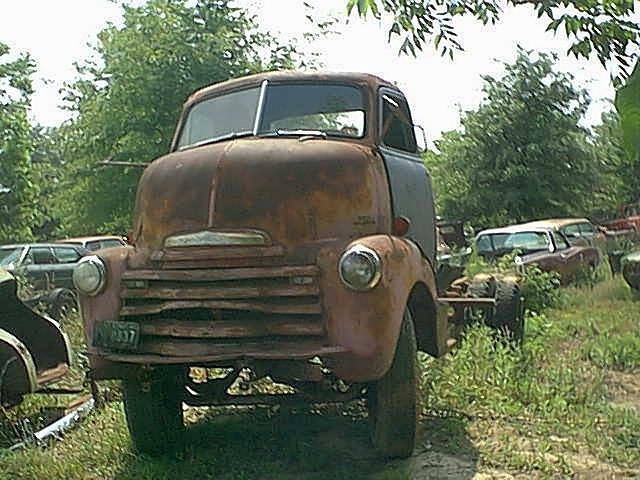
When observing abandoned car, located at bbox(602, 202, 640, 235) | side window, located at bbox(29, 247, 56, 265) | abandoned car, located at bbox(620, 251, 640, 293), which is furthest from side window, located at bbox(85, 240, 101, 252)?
abandoned car, located at bbox(602, 202, 640, 235)

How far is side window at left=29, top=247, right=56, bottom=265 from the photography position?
18.0 metres

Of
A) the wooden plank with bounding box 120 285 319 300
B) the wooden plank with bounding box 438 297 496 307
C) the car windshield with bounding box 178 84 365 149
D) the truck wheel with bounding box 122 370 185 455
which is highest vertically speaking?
the car windshield with bounding box 178 84 365 149

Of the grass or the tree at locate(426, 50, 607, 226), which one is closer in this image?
the grass

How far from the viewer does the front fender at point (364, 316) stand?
16.5 ft

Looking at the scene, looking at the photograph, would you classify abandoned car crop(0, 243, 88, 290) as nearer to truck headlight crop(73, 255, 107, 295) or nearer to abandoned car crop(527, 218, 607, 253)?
abandoned car crop(527, 218, 607, 253)

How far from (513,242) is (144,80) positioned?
7658mm

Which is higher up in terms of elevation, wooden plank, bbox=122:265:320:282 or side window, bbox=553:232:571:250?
wooden plank, bbox=122:265:320:282

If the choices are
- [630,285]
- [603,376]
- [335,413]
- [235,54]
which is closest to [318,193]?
[335,413]

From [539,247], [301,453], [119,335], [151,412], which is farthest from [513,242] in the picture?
[119,335]

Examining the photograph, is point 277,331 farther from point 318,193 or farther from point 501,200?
point 501,200

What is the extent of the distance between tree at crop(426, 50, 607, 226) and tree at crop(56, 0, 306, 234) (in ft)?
31.7

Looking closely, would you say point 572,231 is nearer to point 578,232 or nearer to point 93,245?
point 578,232

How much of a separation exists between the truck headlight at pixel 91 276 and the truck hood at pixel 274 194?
356 mm

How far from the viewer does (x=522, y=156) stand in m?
26.8
